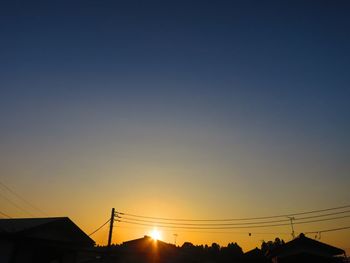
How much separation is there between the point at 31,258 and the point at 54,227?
279 cm

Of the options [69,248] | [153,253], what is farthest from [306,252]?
[69,248]

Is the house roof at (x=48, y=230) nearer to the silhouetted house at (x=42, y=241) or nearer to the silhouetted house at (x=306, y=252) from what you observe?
the silhouetted house at (x=42, y=241)

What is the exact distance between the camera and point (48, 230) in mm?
22984

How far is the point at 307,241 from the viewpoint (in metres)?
33.6

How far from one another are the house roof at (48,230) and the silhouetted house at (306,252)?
2069 centimetres

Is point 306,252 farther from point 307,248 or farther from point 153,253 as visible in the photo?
point 153,253

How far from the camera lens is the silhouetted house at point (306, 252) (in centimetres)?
3241

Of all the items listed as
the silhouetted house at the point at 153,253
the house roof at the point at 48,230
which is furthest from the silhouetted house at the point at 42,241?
the silhouetted house at the point at 153,253

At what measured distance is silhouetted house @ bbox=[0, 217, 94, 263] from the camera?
20.1 m

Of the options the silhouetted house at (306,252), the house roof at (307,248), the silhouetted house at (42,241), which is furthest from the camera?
the house roof at (307,248)

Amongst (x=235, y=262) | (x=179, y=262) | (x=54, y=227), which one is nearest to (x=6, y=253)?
(x=54, y=227)

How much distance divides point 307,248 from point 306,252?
0.93 metres

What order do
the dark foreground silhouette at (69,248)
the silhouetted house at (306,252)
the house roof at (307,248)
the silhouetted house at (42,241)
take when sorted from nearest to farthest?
the silhouetted house at (42,241), the dark foreground silhouette at (69,248), the silhouetted house at (306,252), the house roof at (307,248)

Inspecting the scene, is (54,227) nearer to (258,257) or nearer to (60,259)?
(60,259)
